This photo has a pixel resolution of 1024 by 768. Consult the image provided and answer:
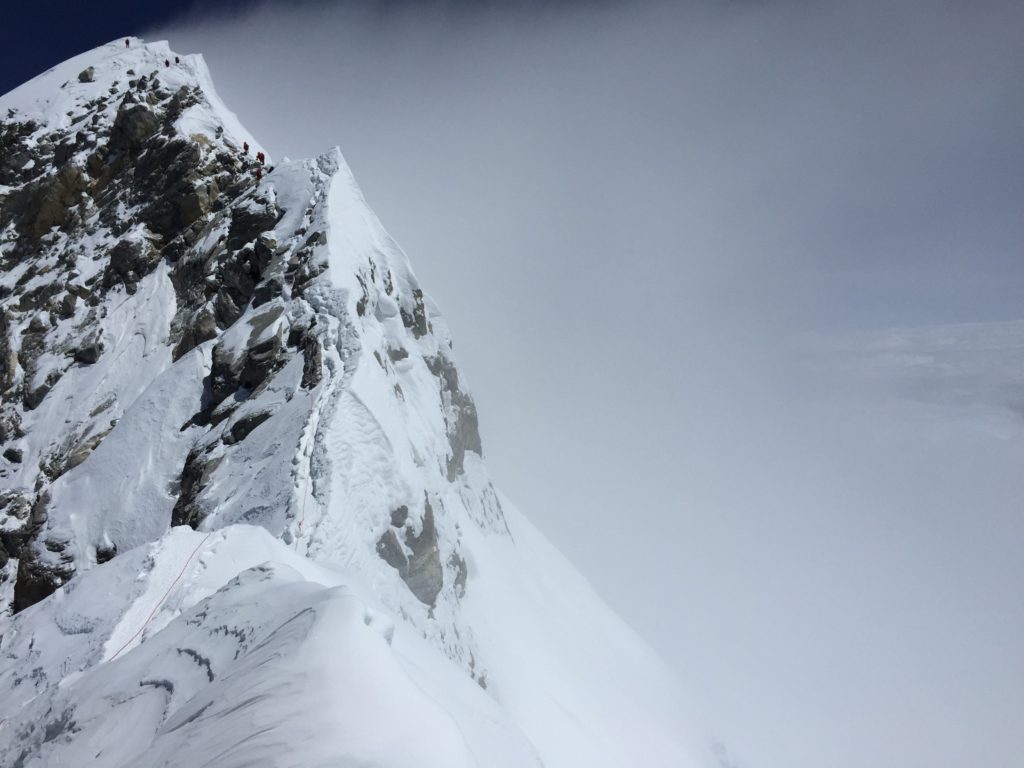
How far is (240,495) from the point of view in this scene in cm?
1420

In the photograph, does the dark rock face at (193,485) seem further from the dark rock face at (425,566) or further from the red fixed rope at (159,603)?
the red fixed rope at (159,603)

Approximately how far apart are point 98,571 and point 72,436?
801 inches

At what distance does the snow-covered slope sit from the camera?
5.08m

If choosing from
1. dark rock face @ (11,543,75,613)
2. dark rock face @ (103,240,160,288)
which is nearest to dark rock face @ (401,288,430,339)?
dark rock face @ (11,543,75,613)

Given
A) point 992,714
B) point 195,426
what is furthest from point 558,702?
point 992,714

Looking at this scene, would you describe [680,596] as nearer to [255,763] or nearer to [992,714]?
[992,714]

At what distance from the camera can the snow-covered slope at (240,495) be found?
5.08 m

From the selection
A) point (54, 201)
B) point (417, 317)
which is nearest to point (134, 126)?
point (54, 201)

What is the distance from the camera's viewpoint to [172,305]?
26938 mm

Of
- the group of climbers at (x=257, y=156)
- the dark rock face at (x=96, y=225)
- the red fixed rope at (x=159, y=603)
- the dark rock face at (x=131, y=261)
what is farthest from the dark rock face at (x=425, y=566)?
the dark rock face at (x=131, y=261)

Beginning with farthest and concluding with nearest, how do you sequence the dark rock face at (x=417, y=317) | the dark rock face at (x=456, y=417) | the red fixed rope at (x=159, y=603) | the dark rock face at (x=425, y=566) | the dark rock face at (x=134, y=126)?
1. the dark rock face at (x=134, y=126)
2. the dark rock face at (x=456, y=417)
3. the dark rock face at (x=417, y=317)
4. the dark rock face at (x=425, y=566)
5. the red fixed rope at (x=159, y=603)

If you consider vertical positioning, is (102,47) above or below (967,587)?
above

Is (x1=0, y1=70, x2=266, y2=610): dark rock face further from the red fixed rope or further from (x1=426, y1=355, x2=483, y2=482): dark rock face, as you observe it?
the red fixed rope

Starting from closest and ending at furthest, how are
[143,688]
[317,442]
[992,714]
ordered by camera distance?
[143,688] → [317,442] → [992,714]
